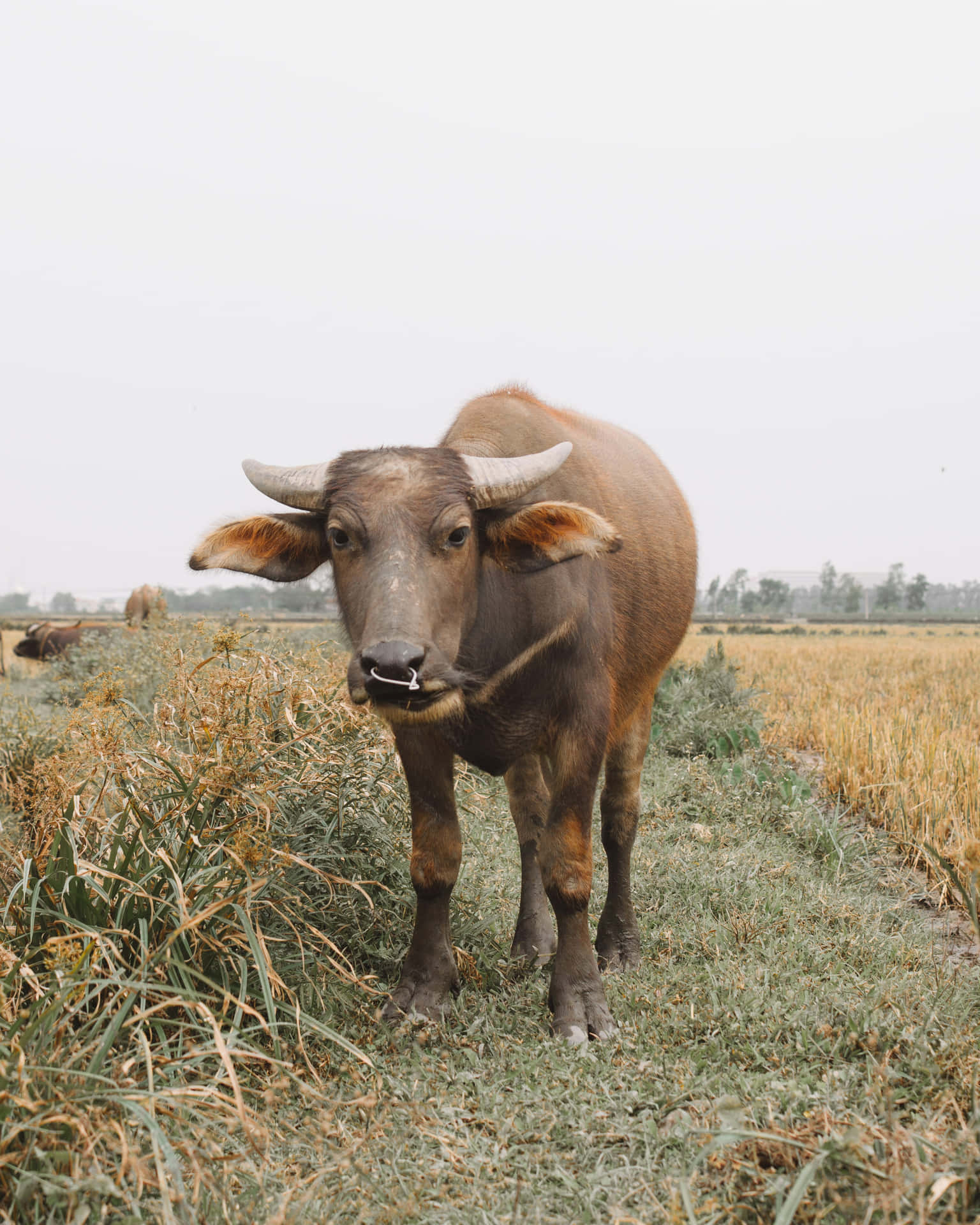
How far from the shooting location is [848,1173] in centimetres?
177

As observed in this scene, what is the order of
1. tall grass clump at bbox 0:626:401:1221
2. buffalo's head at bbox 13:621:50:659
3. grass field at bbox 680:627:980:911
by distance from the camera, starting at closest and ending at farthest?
tall grass clump at bbox 0:626:401:1221 < grass field at bbox 680:627:980:911 < buffalo's head at bbox 13:621:50:659

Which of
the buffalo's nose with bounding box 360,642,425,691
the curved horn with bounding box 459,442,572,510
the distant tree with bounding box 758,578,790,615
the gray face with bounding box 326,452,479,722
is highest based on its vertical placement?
the distant tree with bounding box 758,578,790,615

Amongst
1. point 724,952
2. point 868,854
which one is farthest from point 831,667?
point 724,952

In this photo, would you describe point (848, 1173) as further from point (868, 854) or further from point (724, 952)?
point (868, 854)

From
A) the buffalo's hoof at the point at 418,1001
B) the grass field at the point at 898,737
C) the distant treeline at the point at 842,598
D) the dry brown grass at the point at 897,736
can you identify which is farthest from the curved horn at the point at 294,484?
the distant treeline at the point at 842,598

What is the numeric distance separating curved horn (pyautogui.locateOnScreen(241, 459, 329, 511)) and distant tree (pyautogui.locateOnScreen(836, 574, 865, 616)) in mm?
80515

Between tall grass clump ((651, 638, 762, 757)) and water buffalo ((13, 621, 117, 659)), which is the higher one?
tall grass clump ((651, 638, 762, 757))

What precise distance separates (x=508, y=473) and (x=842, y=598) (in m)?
98.1

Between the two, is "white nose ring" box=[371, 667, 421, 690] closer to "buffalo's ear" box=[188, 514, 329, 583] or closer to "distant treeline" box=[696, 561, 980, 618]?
"buffalo's ear" box=[188, 514, 329, 583]

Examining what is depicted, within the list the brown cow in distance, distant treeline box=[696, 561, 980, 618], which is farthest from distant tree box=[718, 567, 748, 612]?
the brown cow in distance

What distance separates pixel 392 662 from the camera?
2.22 meters

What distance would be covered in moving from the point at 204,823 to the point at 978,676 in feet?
39.0

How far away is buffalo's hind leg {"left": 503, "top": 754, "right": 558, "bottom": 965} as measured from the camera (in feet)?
11.3

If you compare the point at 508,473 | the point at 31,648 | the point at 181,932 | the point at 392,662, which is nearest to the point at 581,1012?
the point at 181,932
